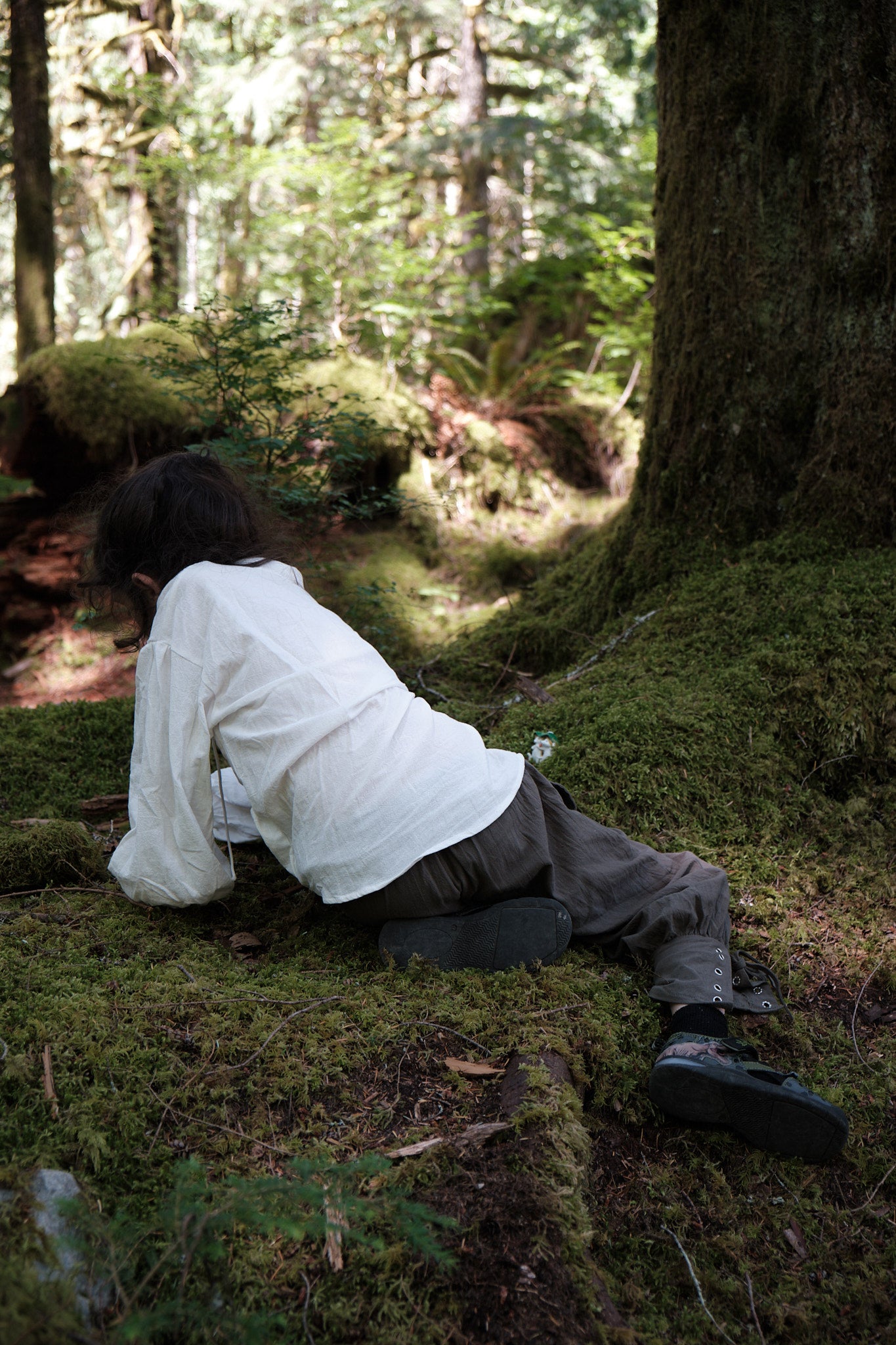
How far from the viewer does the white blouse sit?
2.51 metres

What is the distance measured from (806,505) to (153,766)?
3155 mm

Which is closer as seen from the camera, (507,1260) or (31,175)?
(507,1260)

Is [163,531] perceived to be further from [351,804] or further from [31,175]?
[31,175]

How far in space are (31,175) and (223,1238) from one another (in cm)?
1121

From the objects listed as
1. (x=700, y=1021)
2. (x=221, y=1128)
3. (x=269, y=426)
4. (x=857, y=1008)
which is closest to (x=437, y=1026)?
(x=221, y=1128)

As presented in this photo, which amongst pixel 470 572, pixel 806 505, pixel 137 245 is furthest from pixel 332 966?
pixel 137 245

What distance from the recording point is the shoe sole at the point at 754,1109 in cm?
206

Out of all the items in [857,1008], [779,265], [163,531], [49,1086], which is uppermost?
[779,265]

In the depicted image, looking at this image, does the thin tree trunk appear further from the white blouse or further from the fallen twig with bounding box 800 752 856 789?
the fallen twig with bounding box 800 752 856 789

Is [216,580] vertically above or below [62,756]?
above

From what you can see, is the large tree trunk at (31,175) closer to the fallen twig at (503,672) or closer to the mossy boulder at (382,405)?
the mossy boulder at (382,405)

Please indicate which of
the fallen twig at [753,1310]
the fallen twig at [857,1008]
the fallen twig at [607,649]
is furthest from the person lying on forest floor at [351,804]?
the fallen twig at [607,649]

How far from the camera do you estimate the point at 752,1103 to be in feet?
6.82

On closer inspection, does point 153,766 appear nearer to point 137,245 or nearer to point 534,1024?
point 534,1024
